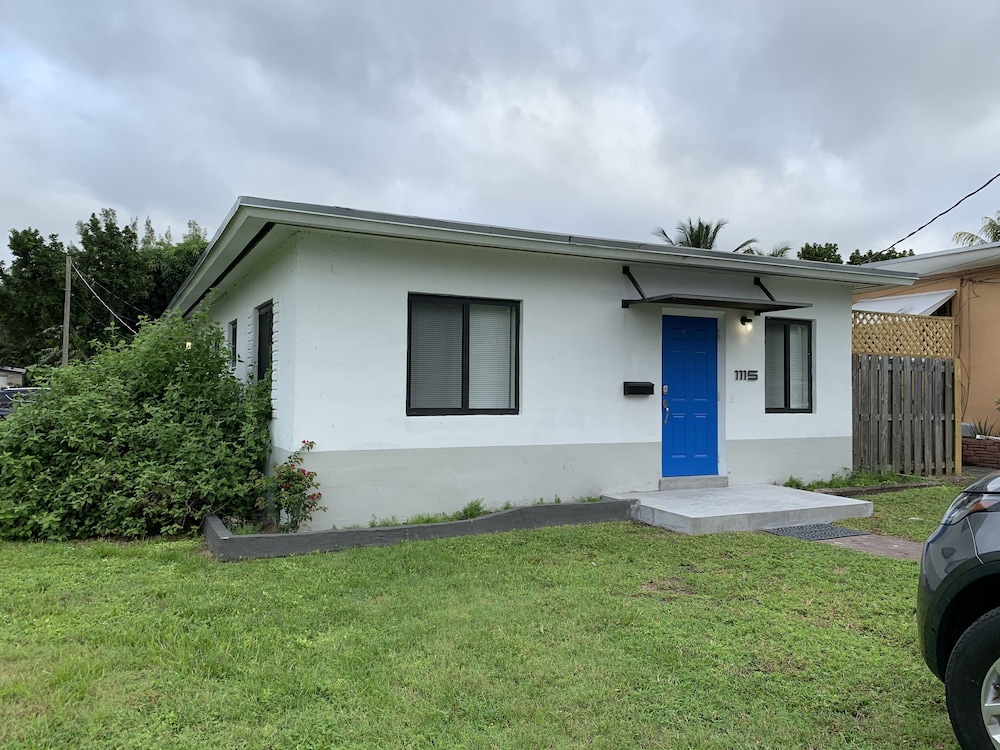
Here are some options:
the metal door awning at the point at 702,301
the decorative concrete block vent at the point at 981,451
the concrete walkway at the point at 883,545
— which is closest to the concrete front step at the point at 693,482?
the concrete walkway at the point at 883,545

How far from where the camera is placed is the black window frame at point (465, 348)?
21.7ft

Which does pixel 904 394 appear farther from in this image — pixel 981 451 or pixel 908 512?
pixel 908 512

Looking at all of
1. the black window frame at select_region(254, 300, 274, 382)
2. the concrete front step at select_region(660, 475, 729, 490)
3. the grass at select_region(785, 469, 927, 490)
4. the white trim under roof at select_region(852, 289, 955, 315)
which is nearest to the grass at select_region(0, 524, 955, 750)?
the concrete front step at select_region(660, 475, 729, 490)

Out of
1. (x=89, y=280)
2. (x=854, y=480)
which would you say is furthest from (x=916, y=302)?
(x=89, y=280)

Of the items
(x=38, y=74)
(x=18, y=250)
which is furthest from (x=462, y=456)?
(x=18, y=250)

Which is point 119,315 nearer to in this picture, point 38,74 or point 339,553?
point 38,74

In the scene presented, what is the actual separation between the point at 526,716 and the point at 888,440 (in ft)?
29.9

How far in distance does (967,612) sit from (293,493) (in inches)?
196

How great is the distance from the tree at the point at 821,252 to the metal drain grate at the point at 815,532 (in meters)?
30.3

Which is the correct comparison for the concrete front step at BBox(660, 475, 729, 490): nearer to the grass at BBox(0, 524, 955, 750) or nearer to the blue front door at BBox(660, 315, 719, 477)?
the blue front door at BBox(660, 315, 719, 477)

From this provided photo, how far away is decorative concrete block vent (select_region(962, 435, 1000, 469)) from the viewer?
11.1 metres

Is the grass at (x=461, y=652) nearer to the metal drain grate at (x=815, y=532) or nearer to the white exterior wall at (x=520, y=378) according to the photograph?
the metal drain grate at (x=815, y=532)

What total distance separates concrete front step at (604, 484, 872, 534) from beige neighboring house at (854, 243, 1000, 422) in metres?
6.63

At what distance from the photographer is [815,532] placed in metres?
6.42
